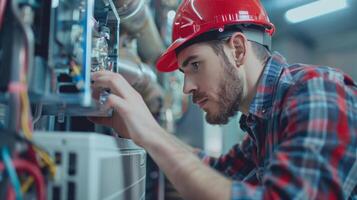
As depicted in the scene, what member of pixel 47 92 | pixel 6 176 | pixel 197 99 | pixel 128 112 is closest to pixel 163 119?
pixel 197 99

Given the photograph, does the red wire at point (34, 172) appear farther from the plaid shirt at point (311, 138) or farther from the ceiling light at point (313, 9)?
the ceiling light at point (313, 9)

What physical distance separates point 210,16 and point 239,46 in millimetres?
119

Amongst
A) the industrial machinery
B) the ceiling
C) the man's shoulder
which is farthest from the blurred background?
the ceiling

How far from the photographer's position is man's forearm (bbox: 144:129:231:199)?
756 millimetres

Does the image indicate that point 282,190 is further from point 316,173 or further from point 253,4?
point 253,4

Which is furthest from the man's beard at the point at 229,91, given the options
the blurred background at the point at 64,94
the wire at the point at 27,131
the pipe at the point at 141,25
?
the wire at the point at 27,131

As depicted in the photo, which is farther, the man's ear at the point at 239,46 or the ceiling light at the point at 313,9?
the ceiling light at the point at 313,9

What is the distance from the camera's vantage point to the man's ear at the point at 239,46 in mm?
1067

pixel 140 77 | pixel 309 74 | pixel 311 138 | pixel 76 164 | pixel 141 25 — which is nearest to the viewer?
pixel 76 164

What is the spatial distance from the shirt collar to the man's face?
74mm

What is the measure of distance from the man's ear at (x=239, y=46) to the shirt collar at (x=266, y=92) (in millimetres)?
83

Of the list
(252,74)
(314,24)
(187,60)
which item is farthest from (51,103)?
(314,24)

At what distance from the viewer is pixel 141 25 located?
172 centimetres

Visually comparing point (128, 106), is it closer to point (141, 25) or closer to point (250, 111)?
point (250, 111)
